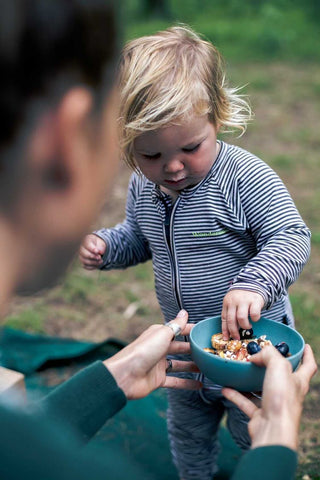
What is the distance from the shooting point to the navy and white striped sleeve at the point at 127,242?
206 centimetres

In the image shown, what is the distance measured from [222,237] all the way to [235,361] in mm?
442

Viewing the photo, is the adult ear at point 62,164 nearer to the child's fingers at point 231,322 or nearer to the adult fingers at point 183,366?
the child's fingers at point 231,322

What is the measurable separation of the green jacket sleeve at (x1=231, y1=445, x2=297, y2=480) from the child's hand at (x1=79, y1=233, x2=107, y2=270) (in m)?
0.96

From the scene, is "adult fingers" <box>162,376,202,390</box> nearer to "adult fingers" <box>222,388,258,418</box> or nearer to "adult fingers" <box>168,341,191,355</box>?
"adult fingers" <box>168,341,191,355</box>

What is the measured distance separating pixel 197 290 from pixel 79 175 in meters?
0.90

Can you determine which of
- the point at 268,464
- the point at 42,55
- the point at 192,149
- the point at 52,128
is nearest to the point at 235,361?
the point at 268,464

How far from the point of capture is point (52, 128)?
3.25 feet

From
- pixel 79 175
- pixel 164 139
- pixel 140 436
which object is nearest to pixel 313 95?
pixel 140 436

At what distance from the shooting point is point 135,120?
1667 millimetres

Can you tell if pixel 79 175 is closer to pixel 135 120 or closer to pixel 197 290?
pixel 135 120

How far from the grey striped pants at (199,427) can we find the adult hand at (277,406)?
0.51 metres

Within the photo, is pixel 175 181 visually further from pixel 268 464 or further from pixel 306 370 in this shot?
pixel 268 464

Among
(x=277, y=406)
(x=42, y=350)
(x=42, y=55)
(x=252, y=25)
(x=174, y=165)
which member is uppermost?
(x=42, y=55)

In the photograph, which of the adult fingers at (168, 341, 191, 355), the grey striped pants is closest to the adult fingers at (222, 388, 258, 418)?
the adult fingers at (168, 341, 191, 355)
